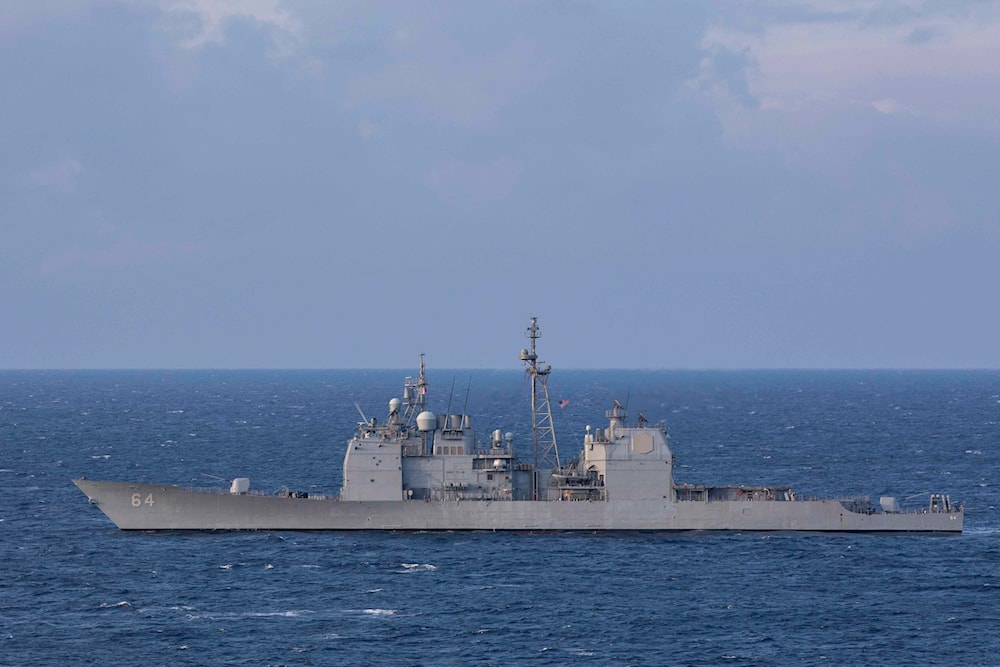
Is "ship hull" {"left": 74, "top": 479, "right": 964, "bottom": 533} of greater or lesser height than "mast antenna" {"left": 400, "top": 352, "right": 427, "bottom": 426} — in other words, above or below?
below

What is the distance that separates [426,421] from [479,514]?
4662 mm

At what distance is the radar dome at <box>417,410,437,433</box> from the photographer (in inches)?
2248

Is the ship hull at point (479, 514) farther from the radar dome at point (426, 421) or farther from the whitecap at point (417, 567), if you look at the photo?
the whitecap at point (417, 567)

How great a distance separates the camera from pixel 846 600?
44.4m

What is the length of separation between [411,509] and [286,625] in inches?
596

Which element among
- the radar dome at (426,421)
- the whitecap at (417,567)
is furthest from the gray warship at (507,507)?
the whitecap at (417,567)

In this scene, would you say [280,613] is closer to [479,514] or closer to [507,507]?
[479,514]

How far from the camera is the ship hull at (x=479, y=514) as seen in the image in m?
55.8

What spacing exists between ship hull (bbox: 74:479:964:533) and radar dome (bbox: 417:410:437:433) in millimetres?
3426

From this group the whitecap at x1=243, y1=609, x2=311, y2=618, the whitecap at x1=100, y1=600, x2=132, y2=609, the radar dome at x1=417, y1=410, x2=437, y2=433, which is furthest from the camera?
the radar dome at x1=417, y1=410, x2=437, y2=433

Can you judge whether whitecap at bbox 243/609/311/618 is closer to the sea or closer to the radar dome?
the sea

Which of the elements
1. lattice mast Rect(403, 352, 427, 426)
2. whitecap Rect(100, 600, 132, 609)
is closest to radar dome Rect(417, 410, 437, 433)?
lattice mast Rect(403, 352, 427, 426)

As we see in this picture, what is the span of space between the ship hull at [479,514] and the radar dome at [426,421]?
3.43 m

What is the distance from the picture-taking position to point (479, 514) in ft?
183
